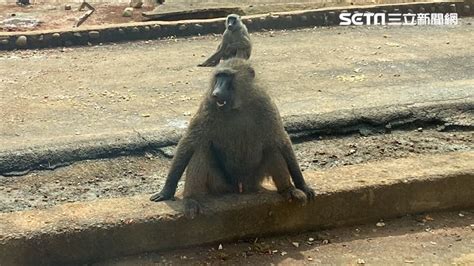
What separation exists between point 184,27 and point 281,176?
645cm

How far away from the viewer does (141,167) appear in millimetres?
5395

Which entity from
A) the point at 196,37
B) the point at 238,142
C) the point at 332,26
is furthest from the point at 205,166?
the point at 332,26

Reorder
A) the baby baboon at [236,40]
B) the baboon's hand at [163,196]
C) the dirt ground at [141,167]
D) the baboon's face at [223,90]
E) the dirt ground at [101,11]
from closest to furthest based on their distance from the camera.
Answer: the baboon's face at [223,90]
the baboon's hand at [163,196]
the dirt ground at [141,167]
the baby baboon at [236,40]
the dirt ground at [101,11]

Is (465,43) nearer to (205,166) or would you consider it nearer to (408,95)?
(408,95)

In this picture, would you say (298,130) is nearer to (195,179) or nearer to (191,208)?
(195,179)

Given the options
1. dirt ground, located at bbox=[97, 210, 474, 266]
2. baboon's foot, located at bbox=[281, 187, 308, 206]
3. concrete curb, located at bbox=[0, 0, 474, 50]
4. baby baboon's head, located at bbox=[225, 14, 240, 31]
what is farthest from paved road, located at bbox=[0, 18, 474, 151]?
dirt ground, located at bbox=[97, 210, 474, 266]

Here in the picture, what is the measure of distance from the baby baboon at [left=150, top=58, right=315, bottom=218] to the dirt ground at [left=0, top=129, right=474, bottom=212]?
31.6 inches

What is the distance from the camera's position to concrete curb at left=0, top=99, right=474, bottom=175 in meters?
5.41

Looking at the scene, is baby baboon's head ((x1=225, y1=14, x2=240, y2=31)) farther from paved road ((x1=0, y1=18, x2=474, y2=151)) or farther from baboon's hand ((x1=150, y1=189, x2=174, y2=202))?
baboon's hand ((x1=150, y1=189, x2=174, y2=202))

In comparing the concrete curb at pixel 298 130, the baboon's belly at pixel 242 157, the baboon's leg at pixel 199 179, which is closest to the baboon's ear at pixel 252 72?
the baboon's belly at pixel 242 157

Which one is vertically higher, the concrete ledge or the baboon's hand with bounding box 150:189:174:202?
the baboon's hand with bounding box 150:189:174:202

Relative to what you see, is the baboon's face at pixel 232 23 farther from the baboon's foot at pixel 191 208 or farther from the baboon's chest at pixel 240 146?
the baboon's foot at pixel 191 208

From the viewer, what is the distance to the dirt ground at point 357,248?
13.5 feet

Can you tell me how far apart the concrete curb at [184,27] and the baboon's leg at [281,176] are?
6236 millimetres
